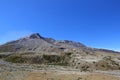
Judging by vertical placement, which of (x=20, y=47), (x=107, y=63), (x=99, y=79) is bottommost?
(x=99, y=79)

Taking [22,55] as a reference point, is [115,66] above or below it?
below

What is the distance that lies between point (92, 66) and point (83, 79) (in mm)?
32367

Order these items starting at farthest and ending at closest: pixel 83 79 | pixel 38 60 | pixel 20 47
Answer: pixel 20 47 → pixel 38 60 → pixel 83 79

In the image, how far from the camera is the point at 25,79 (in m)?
30.7

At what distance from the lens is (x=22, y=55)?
9138 cm

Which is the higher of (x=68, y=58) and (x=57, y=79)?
(x=68, y=58)

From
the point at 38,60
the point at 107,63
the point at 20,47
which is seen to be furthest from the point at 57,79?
the point at 20,47

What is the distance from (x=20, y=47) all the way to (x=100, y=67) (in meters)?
112

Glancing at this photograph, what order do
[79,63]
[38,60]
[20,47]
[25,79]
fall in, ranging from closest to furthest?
1. [25,79]
2. [79,63]
3. [38,60]
4. [20,47]

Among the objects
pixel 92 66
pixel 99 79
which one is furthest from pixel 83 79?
pixel 92 66

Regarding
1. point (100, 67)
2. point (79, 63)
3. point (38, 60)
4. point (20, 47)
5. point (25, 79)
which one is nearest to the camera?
point (25, 79)

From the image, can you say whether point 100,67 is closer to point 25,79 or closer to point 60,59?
point 60,59

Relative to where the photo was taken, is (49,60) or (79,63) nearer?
(79,63)

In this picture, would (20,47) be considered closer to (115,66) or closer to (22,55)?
(22,55)
